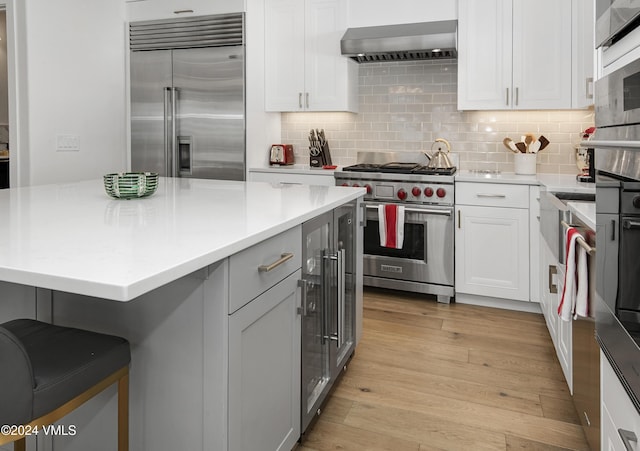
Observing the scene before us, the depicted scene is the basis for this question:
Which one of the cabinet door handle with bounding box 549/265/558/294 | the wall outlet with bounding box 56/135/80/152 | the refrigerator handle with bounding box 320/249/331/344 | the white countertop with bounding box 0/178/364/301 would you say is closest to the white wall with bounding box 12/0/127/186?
the wall outlet with bounding box 56/135/80/152

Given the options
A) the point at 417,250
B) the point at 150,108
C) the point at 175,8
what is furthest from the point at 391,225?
the point at 175,8

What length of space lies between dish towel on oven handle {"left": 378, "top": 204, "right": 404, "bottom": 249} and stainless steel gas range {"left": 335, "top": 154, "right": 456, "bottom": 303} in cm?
8

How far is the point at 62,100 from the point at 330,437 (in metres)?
3.38

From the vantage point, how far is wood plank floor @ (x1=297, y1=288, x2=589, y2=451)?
2.00 meters

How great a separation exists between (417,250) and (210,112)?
2.13m

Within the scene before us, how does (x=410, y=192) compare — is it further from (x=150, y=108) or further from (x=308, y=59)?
(x=150, y=108)

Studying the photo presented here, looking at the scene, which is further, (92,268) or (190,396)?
(190,396)

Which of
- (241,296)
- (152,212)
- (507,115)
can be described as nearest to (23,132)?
(152,212)

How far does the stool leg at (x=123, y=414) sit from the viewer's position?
1348 mm

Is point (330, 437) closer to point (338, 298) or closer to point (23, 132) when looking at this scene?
point (338, 298)

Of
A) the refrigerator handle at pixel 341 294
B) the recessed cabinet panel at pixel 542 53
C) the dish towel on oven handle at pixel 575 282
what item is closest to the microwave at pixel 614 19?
the dish towel on oven handle at pixel 575 282

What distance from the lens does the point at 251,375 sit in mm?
1441

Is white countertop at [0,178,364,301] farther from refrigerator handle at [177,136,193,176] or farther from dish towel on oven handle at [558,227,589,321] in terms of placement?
refrigerator handle at [177,136,193,176]

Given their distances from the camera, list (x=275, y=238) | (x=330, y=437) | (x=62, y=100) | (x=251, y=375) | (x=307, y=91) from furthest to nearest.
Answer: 1. (x=307, y=91)
2. (x=62, y=100)
3. (x=330, y=437)
4. (x=275, y=238)
5. (x=251, y=375)
